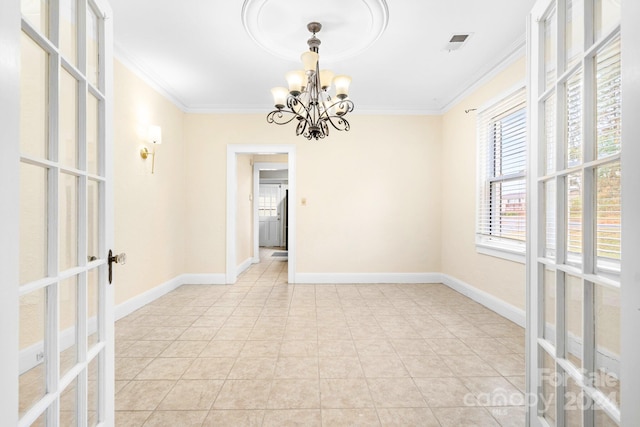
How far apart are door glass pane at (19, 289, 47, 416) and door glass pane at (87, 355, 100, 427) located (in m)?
0.31

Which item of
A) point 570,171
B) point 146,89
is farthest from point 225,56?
point 570,171

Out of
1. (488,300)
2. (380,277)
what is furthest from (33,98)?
(380,277)

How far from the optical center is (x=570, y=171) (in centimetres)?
111

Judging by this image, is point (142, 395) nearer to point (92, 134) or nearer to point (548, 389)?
point (92, 134)

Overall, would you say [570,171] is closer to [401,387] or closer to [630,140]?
[630,140]

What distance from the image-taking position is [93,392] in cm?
119

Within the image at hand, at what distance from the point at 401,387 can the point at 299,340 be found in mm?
967

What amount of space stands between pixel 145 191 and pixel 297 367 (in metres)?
2.65

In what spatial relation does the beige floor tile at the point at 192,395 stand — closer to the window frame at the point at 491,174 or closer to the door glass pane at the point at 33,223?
the door glass pane at the point at 33,223

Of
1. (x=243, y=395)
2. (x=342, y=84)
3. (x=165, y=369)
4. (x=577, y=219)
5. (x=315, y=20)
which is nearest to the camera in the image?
(x=577, y=219)

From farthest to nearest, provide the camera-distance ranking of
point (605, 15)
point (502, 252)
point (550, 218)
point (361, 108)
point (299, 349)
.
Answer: point (361, 108)
point (502, 252)
point (299, 349)
point (550, 218)
point (605, 15)

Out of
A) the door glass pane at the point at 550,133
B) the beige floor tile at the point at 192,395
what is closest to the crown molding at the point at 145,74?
the beige floor tile at the point at 192,395

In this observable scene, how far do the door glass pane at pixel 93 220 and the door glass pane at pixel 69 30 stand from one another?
0.43m

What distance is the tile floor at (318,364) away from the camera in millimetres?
1635
